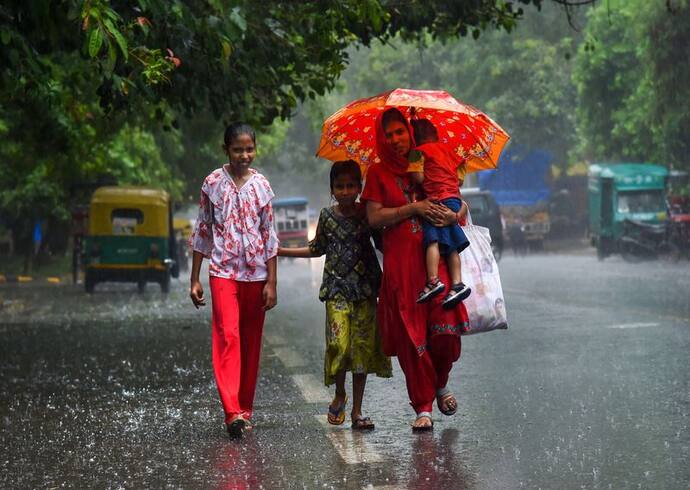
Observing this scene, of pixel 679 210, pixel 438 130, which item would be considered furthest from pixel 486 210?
pixel 438 130

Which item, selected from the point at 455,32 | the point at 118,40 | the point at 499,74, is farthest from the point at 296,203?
the point at 118,40

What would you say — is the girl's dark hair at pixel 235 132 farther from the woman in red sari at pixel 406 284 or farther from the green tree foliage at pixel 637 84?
the green tree foliage at pixel 637 84

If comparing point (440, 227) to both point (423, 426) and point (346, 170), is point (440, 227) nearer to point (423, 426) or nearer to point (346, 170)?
point (346, 170)

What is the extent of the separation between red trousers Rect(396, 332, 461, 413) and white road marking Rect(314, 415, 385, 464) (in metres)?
0.34

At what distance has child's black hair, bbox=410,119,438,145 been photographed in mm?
7113

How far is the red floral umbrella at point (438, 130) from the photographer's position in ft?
24.6

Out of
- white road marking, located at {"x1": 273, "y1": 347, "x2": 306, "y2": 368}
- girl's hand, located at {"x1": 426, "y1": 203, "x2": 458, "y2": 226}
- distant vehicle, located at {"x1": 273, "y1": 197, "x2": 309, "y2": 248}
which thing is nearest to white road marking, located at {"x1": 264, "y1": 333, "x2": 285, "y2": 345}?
white road marking, located at {"x1": 273, "y1": 347, "x2": 306, "y2": 368}

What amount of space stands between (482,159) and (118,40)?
233 centimetres

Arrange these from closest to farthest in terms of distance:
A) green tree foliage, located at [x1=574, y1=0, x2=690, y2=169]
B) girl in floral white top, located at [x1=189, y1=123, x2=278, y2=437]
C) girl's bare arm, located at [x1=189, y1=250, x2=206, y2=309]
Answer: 1. girl in floral white top, located at [x1=189, y1=123, x2=278, y2=437]
2. girl's bare arm, located at [x1=189, y1=250, x2=206, y2=309]
3. green tree foliage, located at [x1=574, y1=0, x2=690, y2=169]

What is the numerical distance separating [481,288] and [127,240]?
20.7 m

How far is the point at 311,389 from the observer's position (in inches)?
353

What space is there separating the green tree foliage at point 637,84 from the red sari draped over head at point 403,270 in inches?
999

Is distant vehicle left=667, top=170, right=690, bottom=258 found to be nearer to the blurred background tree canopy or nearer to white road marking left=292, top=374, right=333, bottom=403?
the blurred background tree canopy

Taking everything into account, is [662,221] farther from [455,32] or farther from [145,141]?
[455,32]
